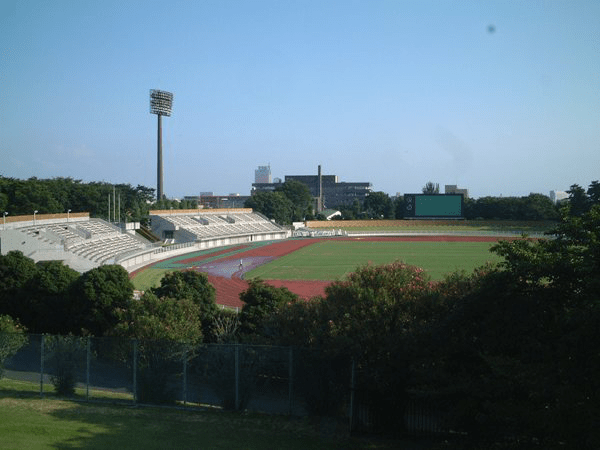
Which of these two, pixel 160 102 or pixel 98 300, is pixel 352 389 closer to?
pixel 98 300

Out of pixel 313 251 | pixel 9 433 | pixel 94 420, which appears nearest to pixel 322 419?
pixel 94 420

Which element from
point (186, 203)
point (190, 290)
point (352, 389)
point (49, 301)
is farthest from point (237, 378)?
point (186, 203)

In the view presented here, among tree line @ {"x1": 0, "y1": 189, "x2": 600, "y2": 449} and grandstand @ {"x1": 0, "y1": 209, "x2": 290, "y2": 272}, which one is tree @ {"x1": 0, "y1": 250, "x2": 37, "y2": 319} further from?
grandstand @ {"x1": 0, "y1": 209, "x2": 290, "y2": 272}

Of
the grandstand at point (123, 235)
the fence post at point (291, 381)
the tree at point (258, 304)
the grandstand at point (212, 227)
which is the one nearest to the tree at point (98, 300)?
the tree at point (258, 304)

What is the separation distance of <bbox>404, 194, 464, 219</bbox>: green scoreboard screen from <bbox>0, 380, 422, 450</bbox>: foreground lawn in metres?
74.3

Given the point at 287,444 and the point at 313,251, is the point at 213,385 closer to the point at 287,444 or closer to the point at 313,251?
the point at 287,444

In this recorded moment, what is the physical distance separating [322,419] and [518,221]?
94.2 m

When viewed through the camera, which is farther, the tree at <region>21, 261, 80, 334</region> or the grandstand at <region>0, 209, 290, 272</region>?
the grandstand at <region>0, 209, 290, 272</region>

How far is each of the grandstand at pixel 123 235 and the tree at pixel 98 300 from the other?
18215mm

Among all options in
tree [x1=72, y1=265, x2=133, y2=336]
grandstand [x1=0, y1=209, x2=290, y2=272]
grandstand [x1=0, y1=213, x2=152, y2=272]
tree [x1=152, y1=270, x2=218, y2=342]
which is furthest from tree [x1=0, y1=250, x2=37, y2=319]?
grandstand [x1=0, y1=213, x2=152, y2=272]

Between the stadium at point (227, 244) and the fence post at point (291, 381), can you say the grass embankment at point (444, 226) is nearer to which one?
the stadium at point (227, 244)

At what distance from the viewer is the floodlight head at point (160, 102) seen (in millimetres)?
104000

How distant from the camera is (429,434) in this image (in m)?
10.9

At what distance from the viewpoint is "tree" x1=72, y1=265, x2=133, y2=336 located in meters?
21.1
